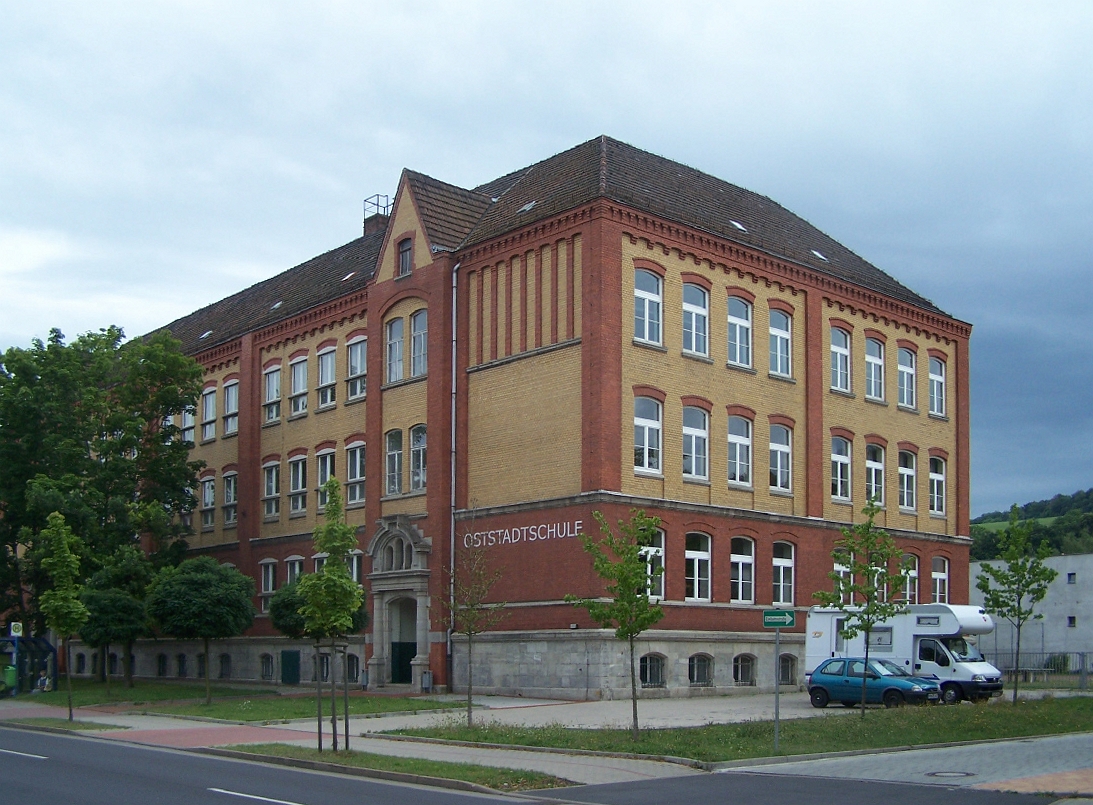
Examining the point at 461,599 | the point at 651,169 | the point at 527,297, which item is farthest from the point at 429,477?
the point at 651,169

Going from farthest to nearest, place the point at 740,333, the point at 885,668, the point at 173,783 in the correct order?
the point at 740,333
the point at 885,668
the point at 173,783

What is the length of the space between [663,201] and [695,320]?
156 inches

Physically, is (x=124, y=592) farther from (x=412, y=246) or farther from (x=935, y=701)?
(x=935, y=701)

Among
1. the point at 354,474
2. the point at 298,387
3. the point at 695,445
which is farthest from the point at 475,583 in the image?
the point at 298,387

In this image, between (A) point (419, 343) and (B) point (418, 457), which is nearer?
(B) point (418, 457)

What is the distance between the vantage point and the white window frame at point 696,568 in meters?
37.4

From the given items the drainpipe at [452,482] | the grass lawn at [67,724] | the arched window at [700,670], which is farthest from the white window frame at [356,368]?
the grass lawn at [67,724]

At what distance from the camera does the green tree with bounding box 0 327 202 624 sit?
1794 inches

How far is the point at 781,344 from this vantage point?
4191cm

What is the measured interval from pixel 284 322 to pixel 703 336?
18536mm

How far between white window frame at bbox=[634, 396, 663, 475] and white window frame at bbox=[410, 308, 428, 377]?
327 inches

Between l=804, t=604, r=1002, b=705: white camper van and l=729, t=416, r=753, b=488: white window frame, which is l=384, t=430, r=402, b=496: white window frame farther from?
l=804, t=604, r=1002, b=705: white camper van

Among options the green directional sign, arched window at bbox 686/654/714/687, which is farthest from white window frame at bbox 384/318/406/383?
the green directional sign

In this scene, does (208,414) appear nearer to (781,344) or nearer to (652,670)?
(781,344)
